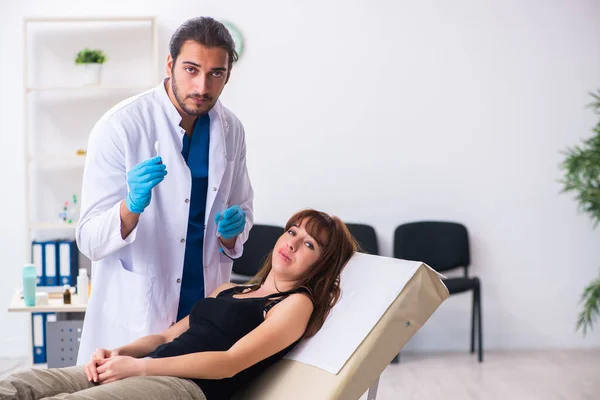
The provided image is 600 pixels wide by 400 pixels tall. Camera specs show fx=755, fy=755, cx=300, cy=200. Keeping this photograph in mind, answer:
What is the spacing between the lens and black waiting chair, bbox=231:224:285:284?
4.01 meters

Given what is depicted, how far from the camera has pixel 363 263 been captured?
187 cm

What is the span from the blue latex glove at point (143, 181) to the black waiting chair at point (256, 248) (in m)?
2.22

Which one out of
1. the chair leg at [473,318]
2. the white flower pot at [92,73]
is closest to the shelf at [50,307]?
the white flower pot at [92,73]

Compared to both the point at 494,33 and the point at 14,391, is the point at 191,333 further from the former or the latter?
the point at 494,33

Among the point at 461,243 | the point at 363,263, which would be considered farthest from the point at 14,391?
the point at 461,243


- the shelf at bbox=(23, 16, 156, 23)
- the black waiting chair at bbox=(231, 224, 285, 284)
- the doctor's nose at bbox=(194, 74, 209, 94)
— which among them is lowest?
the black waiting chair at bbox=(231, 224, 285, 284)

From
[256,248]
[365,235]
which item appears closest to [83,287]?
[256,248]

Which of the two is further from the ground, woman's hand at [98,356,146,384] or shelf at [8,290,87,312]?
woman's hand at [98,356,146,384]

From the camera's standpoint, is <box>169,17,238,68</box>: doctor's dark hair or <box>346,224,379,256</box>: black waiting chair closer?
<box>169,17,238,68</box>: doctor's dark hair

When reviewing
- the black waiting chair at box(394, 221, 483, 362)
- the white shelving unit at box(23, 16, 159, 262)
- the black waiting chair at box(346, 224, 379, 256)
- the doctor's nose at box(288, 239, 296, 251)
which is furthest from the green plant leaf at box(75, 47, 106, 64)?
the doctor's nose at box(288, 239, 296, 251)

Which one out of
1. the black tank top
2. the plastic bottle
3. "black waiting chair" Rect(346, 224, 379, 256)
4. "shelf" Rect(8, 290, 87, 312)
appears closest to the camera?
the black tank top

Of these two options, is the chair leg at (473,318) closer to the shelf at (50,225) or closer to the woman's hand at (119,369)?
the shelf at (50,225)

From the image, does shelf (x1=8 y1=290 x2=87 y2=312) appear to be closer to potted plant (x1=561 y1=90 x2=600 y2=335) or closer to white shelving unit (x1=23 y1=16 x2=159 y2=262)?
white shelving unit (x1=23 y1=16 x2=159 y2=262)

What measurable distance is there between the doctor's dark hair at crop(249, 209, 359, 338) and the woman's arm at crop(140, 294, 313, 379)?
0.15 ft
